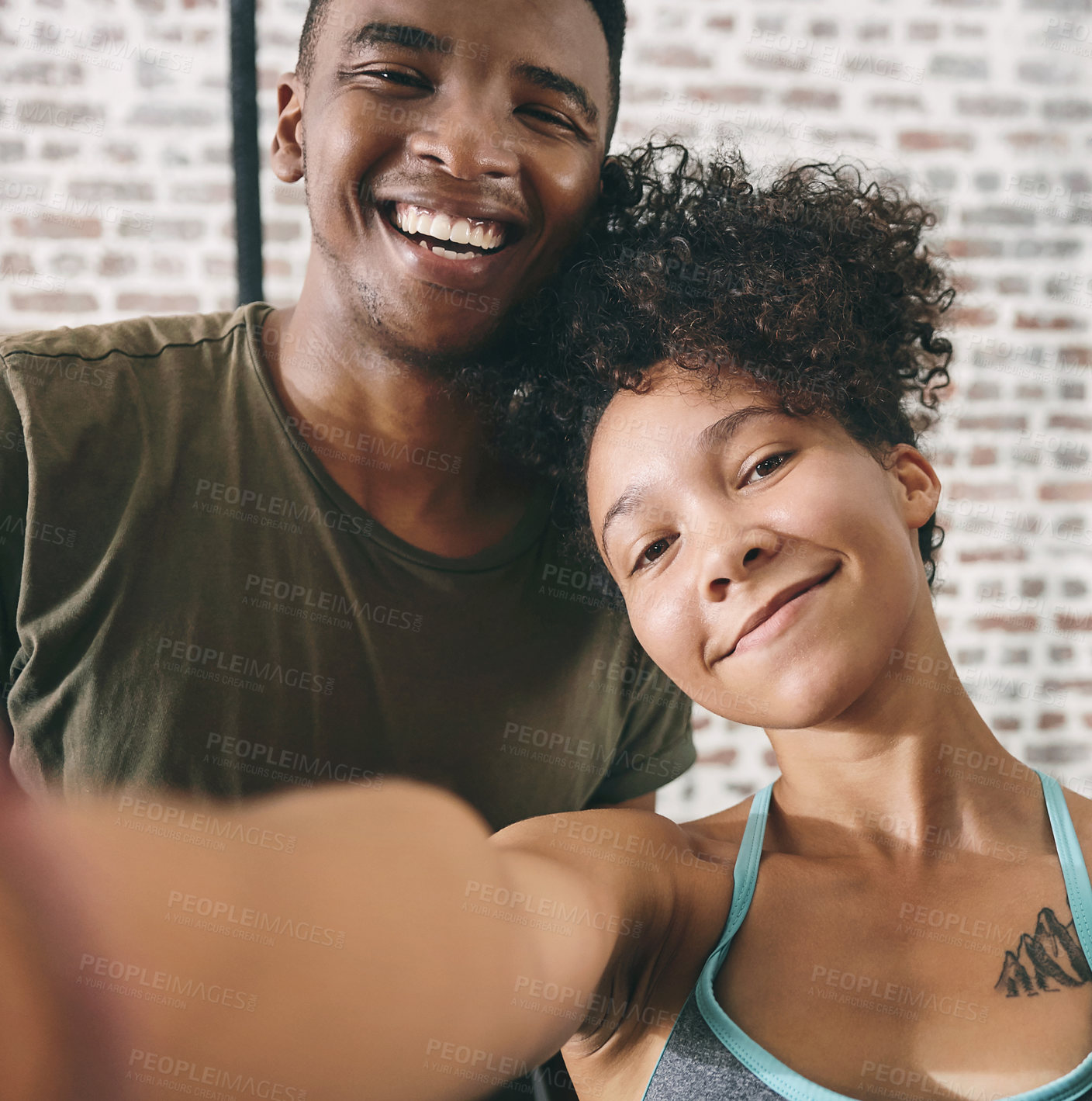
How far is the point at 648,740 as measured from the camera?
1.16m

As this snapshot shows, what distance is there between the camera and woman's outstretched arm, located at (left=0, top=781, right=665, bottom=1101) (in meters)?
0.57

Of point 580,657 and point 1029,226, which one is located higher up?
point 1029,226

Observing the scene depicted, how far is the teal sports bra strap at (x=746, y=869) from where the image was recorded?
81 cm

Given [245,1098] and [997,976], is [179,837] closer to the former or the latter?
→ [245,1098]

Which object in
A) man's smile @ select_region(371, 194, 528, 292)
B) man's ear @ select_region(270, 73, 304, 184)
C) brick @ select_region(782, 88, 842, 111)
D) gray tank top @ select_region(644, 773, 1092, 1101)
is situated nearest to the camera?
gray tank top @ select_region(644, 773, 1092, 1101)

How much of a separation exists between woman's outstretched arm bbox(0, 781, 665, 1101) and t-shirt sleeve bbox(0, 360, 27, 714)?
0.73 ft

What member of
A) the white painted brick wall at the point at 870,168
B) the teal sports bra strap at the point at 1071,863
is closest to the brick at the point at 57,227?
the white painted brick wall at the point at 870,168

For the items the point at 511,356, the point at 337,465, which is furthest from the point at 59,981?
the point at 511,356

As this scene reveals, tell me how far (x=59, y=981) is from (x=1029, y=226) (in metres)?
1.87

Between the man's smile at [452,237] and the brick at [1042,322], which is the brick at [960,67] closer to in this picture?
the brick at [1042,322]

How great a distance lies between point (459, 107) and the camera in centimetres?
89

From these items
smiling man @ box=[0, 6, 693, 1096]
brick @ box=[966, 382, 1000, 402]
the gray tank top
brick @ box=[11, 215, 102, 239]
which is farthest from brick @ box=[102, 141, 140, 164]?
brick @ box=[966, 382, 1000, 402]

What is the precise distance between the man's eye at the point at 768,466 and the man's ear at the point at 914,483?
132 mm

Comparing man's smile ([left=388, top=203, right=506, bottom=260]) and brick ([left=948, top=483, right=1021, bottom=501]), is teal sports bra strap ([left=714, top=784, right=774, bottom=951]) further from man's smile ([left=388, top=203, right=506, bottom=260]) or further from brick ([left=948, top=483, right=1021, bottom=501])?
brick ([left=948, top=483, right=1021, bottom=501])
